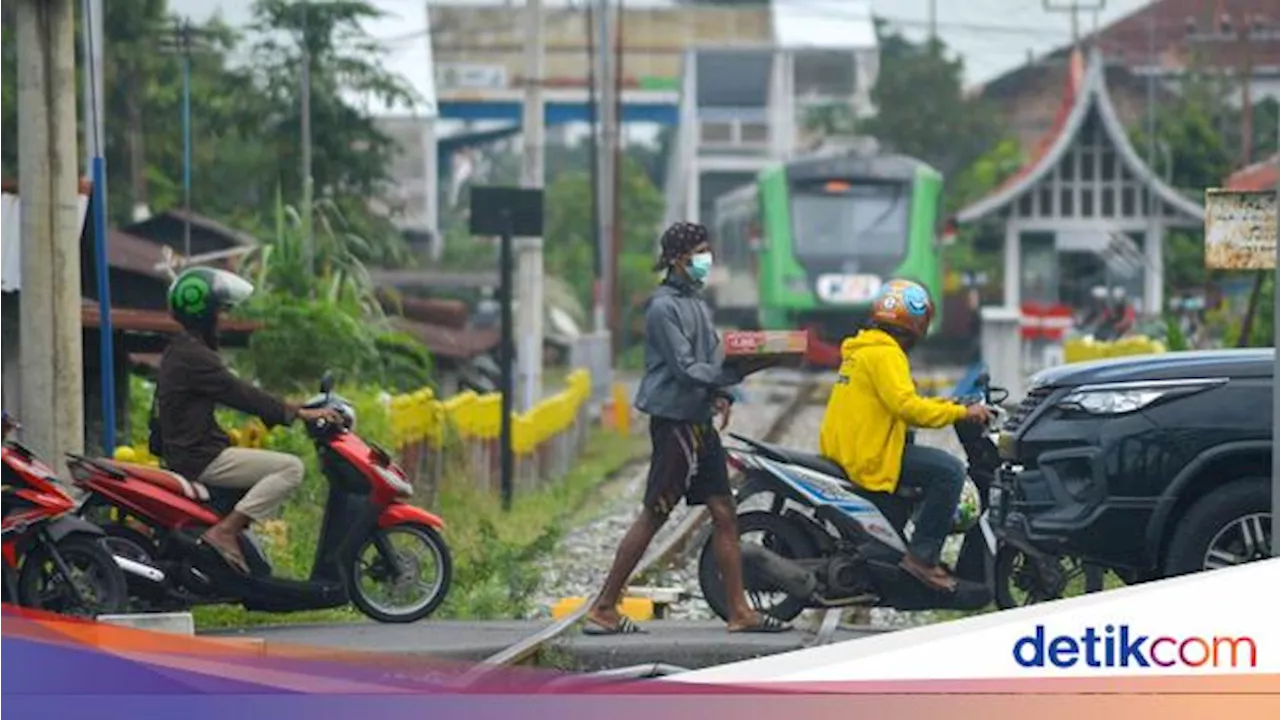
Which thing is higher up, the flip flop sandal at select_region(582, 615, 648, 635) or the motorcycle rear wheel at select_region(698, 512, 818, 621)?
the motorcycle rear wheel at select_region(698, 512, 818, 621)

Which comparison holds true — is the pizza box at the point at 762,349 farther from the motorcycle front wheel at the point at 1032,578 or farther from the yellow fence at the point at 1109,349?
the yellow fence at the point at 1109,349

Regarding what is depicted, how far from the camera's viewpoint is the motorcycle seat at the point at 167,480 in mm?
9834

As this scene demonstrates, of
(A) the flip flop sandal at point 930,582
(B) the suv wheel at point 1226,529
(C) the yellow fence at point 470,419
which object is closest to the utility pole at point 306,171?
(C) the yellow fence at point 470,419

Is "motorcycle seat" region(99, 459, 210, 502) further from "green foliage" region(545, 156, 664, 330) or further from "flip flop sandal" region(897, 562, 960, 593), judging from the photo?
"green foliage" region(545, 156, 664, 330)

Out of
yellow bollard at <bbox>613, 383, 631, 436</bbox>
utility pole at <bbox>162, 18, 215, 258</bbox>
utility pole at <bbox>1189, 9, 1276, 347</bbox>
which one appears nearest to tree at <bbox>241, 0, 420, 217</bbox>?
utility pole at <bbox>162, 18, 215, 258</bbox>

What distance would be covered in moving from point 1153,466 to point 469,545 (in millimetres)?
5982

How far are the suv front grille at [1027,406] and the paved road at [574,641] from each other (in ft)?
3.47

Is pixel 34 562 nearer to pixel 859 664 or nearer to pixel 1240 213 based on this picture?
pixel 859 664

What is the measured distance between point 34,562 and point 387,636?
1302 mm

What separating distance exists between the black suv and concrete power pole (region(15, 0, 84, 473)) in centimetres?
430

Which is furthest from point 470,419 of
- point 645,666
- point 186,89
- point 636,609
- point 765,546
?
point 645,666

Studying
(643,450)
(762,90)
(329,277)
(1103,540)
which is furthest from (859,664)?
(762,90)

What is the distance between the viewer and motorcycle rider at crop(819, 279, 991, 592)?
9562 mm

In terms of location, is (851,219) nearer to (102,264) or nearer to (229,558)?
(102,264)
